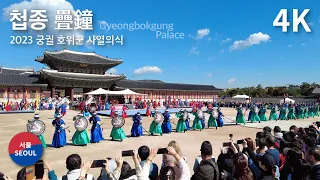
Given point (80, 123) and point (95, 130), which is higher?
point (80, 123)

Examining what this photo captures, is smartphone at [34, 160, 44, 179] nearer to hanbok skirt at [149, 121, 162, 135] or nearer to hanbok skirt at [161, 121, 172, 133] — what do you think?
hanbok skirt at [149, 121, 162, 135]

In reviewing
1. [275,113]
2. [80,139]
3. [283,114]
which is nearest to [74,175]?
[80,139]

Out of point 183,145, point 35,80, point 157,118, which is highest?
point 35,80

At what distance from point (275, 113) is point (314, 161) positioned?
19.7 metres

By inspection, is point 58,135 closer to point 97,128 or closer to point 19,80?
point 97,128

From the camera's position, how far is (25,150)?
8.68 feet

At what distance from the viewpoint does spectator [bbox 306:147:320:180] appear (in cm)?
348

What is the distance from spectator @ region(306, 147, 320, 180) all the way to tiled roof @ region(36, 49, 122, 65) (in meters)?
39.3

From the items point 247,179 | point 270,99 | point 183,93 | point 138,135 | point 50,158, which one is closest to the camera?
point 247,179

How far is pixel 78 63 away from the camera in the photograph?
4128cm

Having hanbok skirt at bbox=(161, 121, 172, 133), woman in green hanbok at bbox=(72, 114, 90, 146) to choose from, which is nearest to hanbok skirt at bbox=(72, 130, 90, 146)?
woman in green hanbok at bbox=(72, 114, 90, 146)

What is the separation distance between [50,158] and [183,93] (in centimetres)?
4209

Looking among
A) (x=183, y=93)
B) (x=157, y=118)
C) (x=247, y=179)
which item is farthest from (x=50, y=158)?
(x=183, y=93)

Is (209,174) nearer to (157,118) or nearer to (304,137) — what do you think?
(304,137)
